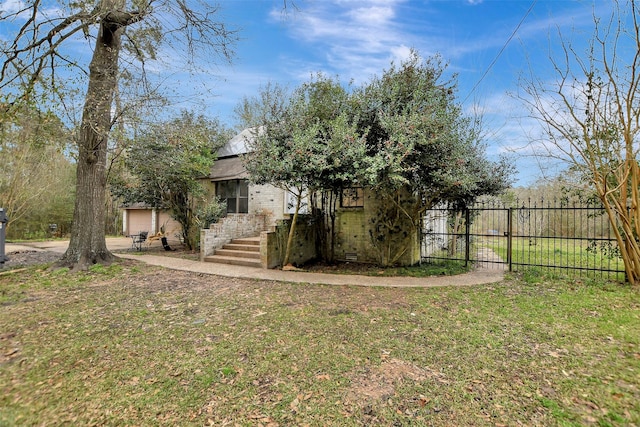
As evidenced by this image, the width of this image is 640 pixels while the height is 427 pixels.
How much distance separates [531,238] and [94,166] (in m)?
13.2

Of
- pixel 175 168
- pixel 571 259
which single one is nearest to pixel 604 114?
pixel 571 259

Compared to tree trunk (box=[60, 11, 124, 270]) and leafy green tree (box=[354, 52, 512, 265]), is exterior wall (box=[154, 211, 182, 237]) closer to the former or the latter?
tree trunk (box=[60, 11, 124, 270])

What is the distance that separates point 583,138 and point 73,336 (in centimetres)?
1047

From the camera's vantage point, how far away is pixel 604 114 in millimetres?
6664

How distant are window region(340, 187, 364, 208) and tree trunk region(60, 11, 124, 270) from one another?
7.03m

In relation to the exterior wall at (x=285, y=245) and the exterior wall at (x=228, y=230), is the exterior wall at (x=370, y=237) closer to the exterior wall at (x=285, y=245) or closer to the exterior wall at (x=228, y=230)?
the exterior wall at (x=285, y=245)

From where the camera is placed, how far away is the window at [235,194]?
43.1 feet

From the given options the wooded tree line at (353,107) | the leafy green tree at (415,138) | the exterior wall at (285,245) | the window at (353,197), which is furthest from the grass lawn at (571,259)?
the exterior wall at (285,245)

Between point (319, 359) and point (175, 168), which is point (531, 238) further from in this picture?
point (175, 168)

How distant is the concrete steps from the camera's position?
9.36m

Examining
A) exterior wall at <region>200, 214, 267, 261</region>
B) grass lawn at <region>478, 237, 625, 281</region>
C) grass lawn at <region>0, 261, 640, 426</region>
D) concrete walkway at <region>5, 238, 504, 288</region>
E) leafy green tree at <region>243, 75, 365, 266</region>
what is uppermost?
leafy green tree at <region>243, 75, 365, 266</region>

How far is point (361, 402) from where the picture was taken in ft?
8.71

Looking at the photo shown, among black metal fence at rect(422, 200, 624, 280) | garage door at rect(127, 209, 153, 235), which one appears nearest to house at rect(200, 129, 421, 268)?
black metal fence at rect(422, 200, 624, 280)

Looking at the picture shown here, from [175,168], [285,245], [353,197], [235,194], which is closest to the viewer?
[285,245]
